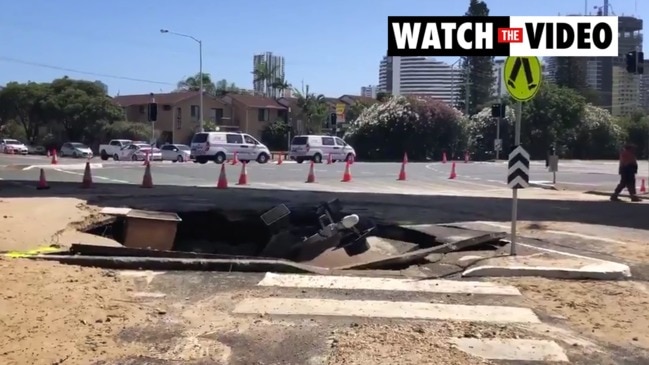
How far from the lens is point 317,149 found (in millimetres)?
49469

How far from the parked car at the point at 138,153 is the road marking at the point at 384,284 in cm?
4372

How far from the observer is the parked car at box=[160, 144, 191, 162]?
52750 mm

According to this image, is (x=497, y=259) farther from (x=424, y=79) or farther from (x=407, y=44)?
(x=424, y=79)

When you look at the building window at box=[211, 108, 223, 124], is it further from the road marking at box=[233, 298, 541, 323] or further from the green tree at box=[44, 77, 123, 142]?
the road marking at box=[233, 298, 541, 323]

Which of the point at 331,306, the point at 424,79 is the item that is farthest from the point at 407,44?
the point at 424,79

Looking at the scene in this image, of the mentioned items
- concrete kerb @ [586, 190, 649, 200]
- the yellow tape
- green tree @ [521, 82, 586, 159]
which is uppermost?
green tree @ [521, 82, 586, 159]

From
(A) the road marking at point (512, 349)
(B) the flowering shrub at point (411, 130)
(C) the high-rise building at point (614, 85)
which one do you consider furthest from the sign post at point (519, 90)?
(C) the high-rise building at point (614, 85)

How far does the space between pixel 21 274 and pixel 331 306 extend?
358 cm

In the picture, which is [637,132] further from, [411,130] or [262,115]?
[262,115]

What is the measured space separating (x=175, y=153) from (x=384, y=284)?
45627 mm

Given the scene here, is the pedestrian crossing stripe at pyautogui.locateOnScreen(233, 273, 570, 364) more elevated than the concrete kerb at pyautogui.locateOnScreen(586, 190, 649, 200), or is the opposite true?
the concrete kerb at pyautogui.locateOnScreen(586, 190, 649, 200)

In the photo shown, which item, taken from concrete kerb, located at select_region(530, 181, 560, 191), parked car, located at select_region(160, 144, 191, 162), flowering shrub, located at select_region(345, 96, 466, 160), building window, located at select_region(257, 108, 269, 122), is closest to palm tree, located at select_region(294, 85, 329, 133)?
building window, located at select_region(257, 108, 269, 122)

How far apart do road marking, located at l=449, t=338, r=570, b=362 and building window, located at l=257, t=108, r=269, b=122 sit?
268 ft

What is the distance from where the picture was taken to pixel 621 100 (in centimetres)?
9300
